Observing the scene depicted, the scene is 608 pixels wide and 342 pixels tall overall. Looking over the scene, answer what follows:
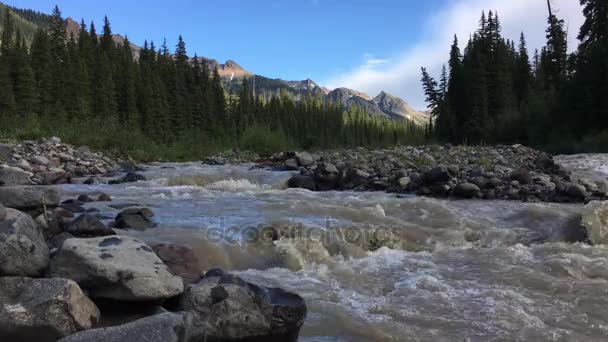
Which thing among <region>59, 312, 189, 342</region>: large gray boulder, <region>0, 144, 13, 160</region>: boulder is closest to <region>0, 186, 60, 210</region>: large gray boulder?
<region>59, 312, 189, 342</region>: large gray boulder

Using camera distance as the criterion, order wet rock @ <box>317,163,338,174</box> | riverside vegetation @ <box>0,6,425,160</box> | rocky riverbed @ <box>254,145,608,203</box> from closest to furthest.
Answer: rocky riverbed @ <box>254,145,608,203</box> < wet rock @ <box>317,163,338,174</box> < riverside vegetation @ <box>0,6,425,160</box>

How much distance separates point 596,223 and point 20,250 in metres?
7.74

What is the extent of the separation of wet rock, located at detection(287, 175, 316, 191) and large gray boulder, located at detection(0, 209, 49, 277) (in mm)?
9297

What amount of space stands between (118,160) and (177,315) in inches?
883

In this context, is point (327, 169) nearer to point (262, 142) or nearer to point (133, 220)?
point (133, 220)

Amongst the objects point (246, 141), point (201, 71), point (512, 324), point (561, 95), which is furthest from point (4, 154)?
point (201, 71)

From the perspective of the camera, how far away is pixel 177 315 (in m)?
3.19

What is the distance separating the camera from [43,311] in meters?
3.19

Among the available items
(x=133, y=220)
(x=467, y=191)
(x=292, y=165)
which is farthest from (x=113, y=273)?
(x=292, y=165)

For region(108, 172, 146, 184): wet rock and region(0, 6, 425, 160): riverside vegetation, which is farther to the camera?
region(0, 6, 425, 160): riverside vegetation

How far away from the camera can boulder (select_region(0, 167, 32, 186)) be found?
12.1 metres

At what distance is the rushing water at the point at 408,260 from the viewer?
4.16m

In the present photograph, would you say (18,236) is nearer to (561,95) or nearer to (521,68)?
(561,95)

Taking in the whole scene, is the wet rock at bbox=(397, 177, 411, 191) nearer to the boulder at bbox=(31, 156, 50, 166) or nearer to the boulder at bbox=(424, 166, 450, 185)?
the boulder at bbox=(424, 166, 450, 185)
